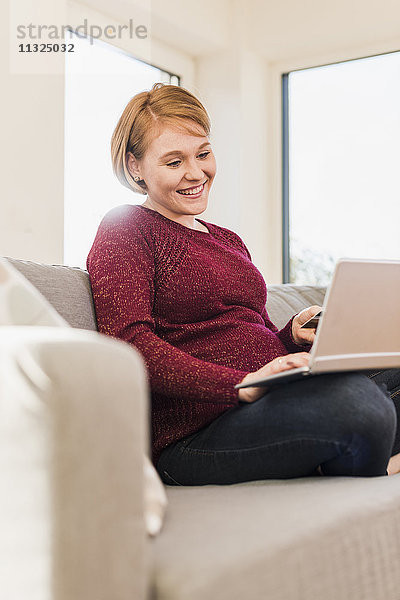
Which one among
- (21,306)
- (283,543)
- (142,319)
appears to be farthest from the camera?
(142,319)

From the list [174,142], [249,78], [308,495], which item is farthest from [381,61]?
[308,495]

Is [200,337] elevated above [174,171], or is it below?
below

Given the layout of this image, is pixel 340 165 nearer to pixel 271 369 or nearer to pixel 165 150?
pixel 165 150

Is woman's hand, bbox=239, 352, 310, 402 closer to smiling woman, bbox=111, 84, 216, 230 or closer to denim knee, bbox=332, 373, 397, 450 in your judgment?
denim knee, bbox=332, 373, 397, 450

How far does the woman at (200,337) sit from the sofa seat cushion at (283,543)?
68 millimetres

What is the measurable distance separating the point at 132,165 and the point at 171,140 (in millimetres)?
103

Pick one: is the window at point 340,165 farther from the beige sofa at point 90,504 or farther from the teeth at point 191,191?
the beige sofa at point 90,504

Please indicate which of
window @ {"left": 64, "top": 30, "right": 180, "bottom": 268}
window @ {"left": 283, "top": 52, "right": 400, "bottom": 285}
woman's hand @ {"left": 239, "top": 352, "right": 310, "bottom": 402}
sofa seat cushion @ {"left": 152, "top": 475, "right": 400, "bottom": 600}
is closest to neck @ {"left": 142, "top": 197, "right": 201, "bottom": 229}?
woman's hand @ {"left": 239, "top": 352, "right": 310, "bottom": 402}

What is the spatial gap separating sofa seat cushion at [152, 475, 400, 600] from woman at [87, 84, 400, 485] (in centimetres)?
7

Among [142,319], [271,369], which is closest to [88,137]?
[142,319]

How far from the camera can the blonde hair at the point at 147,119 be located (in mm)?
1441

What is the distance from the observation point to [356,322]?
3.37 feet

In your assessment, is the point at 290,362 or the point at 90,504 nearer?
the point at 90,504

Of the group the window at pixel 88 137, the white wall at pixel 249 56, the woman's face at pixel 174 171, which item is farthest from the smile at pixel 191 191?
the white wall at pixel 249 56
